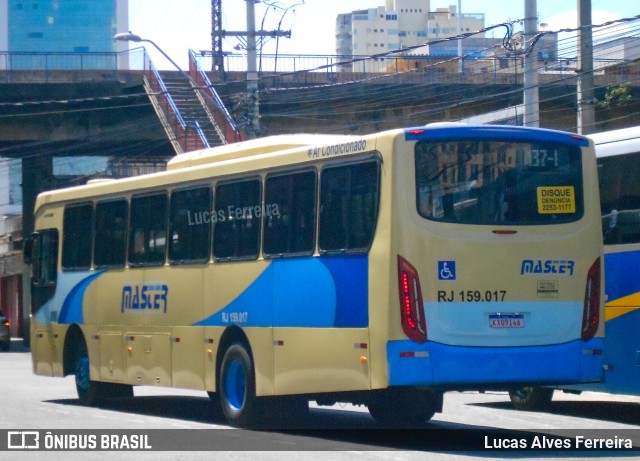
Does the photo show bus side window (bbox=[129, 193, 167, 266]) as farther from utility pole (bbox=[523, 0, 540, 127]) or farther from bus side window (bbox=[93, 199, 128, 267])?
utility pole (bbox=[523, 0, 540, 127])

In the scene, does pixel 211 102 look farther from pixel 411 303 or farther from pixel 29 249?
pixel 411 303

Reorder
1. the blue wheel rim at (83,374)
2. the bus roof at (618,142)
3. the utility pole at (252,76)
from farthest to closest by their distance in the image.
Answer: the utility pole at (252,76), the blue wheel rim at (83,374), the bus roof at (618,142)

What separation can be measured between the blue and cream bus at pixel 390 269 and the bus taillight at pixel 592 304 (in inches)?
0.7

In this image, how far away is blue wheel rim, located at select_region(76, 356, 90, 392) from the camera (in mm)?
18984

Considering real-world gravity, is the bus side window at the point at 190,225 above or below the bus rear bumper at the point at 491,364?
above

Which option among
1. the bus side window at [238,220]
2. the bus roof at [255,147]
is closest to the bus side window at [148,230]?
the bus roof at [255,147]

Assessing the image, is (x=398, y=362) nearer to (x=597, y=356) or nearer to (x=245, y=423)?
(x=597, y=356)

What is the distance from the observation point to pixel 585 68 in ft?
90.8

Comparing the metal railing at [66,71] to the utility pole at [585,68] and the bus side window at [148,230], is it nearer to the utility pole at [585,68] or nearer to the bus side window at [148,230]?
the utility pole at [585,68]

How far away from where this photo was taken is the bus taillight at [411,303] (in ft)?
39.7

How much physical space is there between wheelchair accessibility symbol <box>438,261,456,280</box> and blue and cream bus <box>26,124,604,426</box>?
20mm

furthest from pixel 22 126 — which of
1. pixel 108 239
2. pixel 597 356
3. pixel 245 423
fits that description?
pixel 597 356

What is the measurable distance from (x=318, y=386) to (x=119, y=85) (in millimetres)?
31882

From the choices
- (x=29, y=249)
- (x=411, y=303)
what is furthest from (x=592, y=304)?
A: (x=29, y=249)
